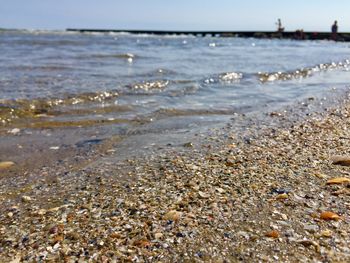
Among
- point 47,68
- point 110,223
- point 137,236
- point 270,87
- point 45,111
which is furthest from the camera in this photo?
point 47,68

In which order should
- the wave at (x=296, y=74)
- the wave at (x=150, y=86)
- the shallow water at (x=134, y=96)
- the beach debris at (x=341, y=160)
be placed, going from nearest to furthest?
the beach debris at (x=341, y=160) → the shallow water at (x=134, y=96) → the wave at (x=150, y=86) → the wave at (x=296, y=74)

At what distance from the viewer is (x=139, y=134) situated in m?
5.77

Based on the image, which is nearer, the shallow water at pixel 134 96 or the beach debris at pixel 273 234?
the beach debris at pixel 273 234

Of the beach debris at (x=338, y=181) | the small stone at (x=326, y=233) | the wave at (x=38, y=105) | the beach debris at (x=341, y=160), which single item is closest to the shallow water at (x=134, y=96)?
the wave at (x=38, y=105)

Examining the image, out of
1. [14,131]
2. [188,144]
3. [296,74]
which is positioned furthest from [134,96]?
[296,74]

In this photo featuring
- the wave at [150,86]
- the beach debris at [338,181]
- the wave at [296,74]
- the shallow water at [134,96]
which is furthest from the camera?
the wave at [296,74]

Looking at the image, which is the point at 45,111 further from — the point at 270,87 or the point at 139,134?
the point at 270,87

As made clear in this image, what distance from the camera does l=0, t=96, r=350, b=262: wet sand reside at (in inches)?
99.8

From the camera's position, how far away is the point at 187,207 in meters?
3.11

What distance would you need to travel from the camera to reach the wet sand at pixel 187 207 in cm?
254

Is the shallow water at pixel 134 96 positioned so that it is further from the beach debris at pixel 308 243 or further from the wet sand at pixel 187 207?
the beach debris at pixel 308 243

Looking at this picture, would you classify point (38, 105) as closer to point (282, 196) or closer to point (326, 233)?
point (282, 196)

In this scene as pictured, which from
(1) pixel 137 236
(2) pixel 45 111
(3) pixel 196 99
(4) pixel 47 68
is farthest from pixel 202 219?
(4) pixel 47 68

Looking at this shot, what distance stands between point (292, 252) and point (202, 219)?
69 centimetres
